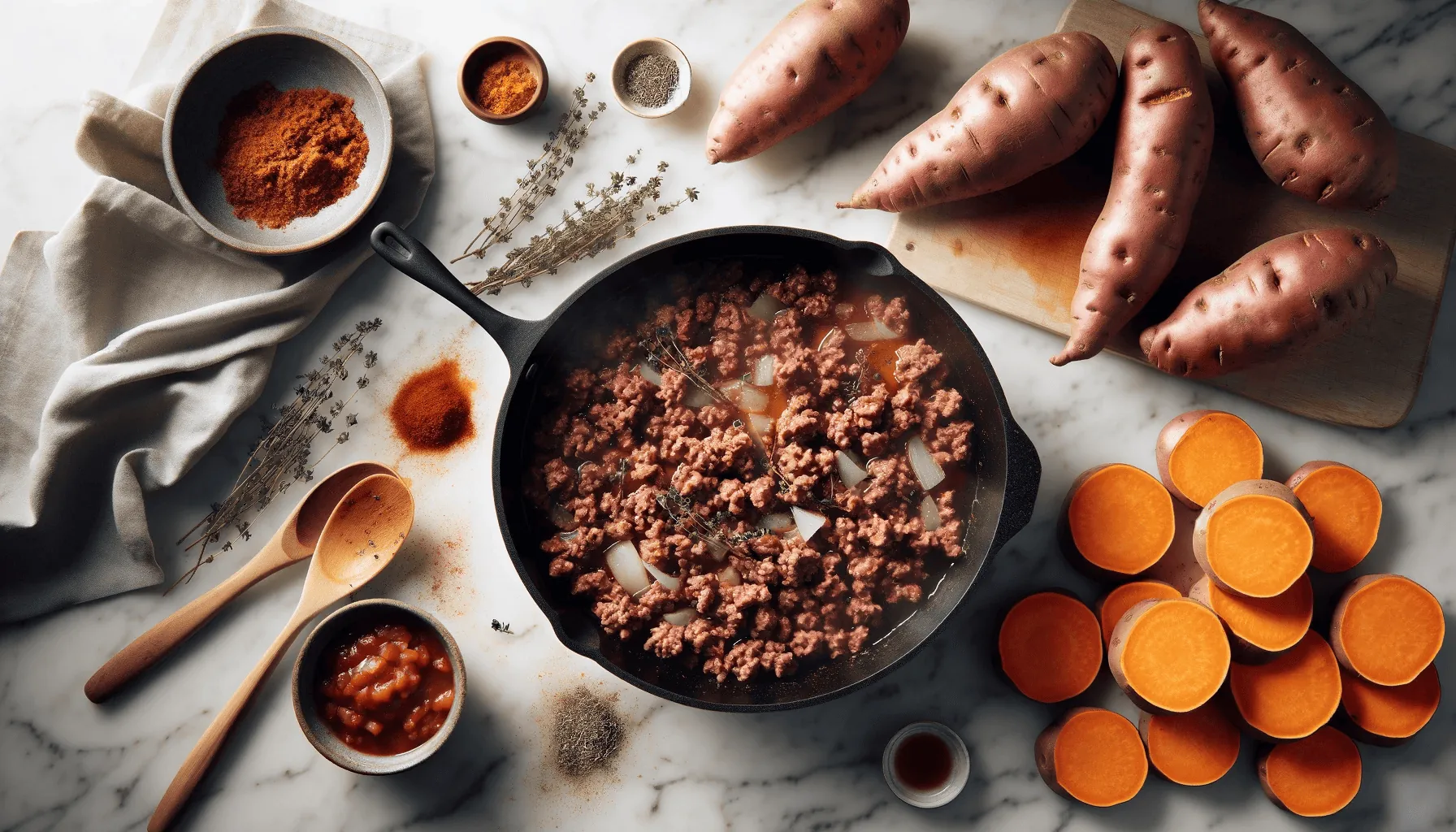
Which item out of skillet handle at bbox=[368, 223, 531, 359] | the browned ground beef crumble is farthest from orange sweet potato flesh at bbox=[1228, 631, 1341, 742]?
skillet handle at bbox=[368, 223, 531, 359]

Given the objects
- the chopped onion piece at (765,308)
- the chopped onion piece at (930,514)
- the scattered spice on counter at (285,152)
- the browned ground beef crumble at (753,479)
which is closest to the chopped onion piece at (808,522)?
the browned ground beef crumble at (753,479)

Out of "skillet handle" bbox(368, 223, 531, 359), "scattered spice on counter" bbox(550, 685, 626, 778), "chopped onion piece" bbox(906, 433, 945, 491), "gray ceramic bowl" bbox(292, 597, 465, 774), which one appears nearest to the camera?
"skillet handle" bbox(368, 223, 531, 359)

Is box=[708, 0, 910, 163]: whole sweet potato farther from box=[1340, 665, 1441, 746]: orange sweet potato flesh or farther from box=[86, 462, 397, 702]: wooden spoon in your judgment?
box=[1340, 665, 1441, 746]: orange sweet potato flesh

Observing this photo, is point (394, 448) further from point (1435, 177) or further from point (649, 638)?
point (1435, 177)

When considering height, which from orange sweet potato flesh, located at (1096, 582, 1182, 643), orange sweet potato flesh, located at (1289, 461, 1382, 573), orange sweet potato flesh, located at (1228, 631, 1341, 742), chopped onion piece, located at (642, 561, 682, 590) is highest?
chopped onion piece, located at (642, 561, 682, 590)

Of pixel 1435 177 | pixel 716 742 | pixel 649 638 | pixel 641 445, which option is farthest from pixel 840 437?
pixel 1435 177

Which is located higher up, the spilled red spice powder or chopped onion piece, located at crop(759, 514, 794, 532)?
the spilled red spice powder

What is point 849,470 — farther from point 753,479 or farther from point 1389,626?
point 1389,626

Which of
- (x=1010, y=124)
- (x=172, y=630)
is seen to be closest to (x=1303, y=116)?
(x=1010, y=124)
